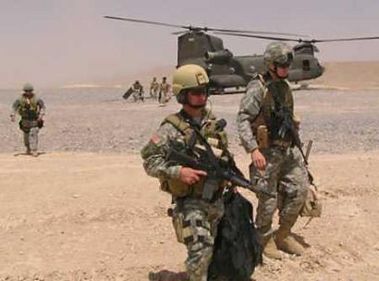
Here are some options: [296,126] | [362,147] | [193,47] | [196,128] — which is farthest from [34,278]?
[193,47]

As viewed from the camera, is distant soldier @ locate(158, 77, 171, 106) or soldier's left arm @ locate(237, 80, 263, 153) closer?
soldier's left arm @ locate(237, 80, 263, 153)

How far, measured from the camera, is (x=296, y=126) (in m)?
5.48

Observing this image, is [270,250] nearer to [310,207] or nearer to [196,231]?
[310,207]

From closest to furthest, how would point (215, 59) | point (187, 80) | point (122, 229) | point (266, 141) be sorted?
1. point (187, 80)
2. point (266, 141)
3. point (122, 229)
4. point (215, 59)

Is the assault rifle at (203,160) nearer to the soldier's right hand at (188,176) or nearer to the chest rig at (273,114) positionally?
the soldier's right hand at (188,176)

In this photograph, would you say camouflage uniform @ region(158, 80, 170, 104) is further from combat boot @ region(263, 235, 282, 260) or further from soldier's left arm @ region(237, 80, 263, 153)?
soldier's left arm @ region(237, 80, 263, 153)

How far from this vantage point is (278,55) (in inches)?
204

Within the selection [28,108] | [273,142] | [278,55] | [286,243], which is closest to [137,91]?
[28,108]

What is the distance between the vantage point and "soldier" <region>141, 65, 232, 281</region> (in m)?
4.22

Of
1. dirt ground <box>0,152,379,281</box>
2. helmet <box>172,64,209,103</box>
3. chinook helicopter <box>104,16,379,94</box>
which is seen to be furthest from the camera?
chinook helicopter <box>104,16,379,94</box>

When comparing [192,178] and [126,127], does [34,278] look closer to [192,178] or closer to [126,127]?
Answer: [192,178]

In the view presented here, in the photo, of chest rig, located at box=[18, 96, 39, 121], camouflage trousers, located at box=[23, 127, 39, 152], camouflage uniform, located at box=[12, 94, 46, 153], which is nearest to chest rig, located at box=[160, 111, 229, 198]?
camouflage trousers, located at box=[23, 127, 39, 152]

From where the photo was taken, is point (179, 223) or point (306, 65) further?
point (306, 65)

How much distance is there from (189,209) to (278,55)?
161 centimetres
